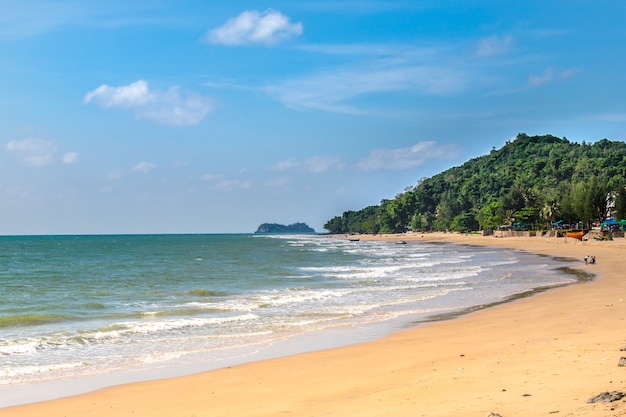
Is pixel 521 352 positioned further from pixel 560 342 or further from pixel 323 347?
pixel 323 347

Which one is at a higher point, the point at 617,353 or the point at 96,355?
the point at 617,353

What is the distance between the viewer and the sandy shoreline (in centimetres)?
928

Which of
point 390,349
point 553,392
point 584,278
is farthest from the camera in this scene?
point 584,278

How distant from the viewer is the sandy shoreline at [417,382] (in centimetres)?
928

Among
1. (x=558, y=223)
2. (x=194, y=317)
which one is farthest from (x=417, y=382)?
(x=558, y=223)

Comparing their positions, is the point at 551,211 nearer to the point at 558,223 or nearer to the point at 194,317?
the point at 558,223

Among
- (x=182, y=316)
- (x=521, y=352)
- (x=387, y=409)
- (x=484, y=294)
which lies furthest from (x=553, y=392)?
(x=484, y=294)

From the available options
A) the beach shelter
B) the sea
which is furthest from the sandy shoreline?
the beach shelter

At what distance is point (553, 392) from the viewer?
9273 millimetres

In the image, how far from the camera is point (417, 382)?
38.2ft

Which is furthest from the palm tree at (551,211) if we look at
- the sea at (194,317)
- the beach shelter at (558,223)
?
the sea at (194,317)

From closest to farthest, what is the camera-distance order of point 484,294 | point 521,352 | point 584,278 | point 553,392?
1. point 553,392
2. point 521,352
3. point 484,294
4. point 584,278

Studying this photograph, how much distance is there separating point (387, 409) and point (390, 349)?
710cm

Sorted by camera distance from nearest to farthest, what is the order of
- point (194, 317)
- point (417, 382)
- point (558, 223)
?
point (417, 382) → point (194, 317) → point (558, 223)
